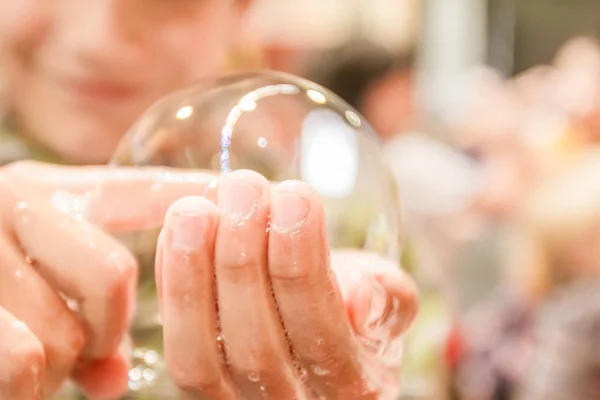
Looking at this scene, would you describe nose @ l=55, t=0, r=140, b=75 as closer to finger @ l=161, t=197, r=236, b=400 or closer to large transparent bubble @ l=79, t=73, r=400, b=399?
large transparent bubble @ l=79, t=73, r=400, b=399

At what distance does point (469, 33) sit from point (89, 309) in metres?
2.68

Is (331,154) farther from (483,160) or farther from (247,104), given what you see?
(483,160)

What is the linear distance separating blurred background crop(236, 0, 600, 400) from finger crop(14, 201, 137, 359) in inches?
16.3

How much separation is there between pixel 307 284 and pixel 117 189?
122 mm

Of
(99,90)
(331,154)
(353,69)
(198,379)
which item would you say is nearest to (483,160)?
(353,69)

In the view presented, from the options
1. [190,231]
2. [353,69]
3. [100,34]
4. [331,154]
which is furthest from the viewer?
[353,69]

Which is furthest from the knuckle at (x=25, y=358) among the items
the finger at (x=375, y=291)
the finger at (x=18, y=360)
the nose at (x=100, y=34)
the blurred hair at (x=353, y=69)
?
the blurred hair at (x=353, y=69)

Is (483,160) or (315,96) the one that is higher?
(315,96)

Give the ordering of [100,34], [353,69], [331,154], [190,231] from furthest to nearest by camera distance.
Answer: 1. [353,69]
2. [100,34]
3. [331,154]
4. [190,231]

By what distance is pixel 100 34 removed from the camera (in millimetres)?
516

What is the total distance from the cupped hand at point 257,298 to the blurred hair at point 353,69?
1.45 metres

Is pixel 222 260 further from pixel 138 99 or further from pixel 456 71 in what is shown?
pixel 456 71

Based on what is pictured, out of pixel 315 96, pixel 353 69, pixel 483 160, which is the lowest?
pixel 483 160

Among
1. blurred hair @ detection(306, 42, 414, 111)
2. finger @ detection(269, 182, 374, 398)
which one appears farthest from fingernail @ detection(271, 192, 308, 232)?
blurred hair @ detection(306, 42, 414, 111)
